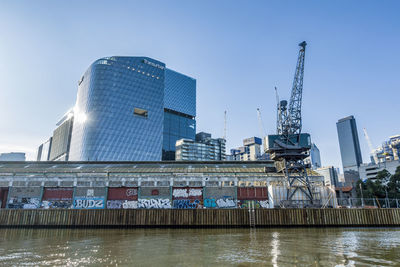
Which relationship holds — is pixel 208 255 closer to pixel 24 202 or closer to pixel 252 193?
pixel 252 193

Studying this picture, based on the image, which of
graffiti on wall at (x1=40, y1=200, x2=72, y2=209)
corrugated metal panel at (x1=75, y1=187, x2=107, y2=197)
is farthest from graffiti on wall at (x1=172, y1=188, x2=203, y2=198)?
graffiti on wall at (x1=40, y1=200, x2=72, y2=209)

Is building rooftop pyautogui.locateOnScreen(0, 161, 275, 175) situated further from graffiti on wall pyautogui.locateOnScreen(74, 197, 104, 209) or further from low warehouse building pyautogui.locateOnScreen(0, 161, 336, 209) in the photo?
graffiti on wall pyautogui.locateOnScreen(74, 197, 104, 209)

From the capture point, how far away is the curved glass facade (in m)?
162

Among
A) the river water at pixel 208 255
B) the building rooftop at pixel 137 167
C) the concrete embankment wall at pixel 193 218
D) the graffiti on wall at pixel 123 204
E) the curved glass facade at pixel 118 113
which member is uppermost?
the curved glass facade at pixel 118 113

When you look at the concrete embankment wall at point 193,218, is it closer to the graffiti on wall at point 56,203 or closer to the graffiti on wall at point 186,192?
the graffiti on wall at point 56,203

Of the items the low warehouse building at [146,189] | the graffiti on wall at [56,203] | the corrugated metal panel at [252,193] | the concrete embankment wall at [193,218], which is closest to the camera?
the concrete embankment wall at [193,218]

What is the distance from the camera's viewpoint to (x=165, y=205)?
189ft

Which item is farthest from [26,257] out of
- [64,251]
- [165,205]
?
[165,205]

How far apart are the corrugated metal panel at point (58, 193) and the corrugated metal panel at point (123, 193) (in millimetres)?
8986

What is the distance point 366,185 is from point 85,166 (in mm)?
107893

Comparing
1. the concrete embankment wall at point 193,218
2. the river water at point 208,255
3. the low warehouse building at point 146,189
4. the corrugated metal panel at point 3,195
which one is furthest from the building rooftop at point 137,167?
the river water at point 208,255

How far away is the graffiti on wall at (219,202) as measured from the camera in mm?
57594

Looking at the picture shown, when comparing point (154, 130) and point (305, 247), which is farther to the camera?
point (154, 130)

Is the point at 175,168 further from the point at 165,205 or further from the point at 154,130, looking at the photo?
the point at 154,130
